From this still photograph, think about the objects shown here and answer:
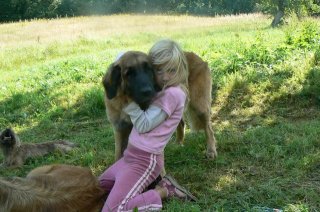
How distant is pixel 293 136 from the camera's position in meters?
4.75

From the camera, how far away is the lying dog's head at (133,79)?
353 centimetres

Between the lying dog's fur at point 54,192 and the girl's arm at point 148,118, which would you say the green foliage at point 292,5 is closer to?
the girl's arm at point 148,118

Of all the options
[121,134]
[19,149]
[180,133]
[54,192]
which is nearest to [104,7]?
[19,149]

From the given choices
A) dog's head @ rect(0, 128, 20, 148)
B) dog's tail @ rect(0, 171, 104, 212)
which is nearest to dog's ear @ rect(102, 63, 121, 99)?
dog's tail @ rect(0, 171, 104, 212)

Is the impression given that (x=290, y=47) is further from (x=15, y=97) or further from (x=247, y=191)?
(x=15, y=97)

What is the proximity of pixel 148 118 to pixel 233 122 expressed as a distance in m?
2.53

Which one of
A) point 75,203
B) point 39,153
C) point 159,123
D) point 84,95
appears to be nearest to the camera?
point 75,203

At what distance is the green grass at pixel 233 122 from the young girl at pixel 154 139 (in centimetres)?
21

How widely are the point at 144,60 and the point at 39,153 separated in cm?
226

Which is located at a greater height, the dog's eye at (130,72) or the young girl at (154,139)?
the dog's eye at (130,72)

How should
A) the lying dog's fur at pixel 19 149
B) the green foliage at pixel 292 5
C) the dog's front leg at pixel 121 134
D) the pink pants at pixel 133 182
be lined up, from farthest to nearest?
1. the green foliage at pixel 292 5
2. the lying dog's fur at pixel 19 149
3. the dog's front leg at pixel 121 134
4. the pink pants at pixel 133 182

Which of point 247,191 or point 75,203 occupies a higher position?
point 75,203

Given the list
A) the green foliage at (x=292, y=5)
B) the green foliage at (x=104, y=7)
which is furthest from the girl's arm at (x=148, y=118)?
the green foliage at (x=104, y=7)

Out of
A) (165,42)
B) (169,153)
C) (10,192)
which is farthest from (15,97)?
(10,192)
